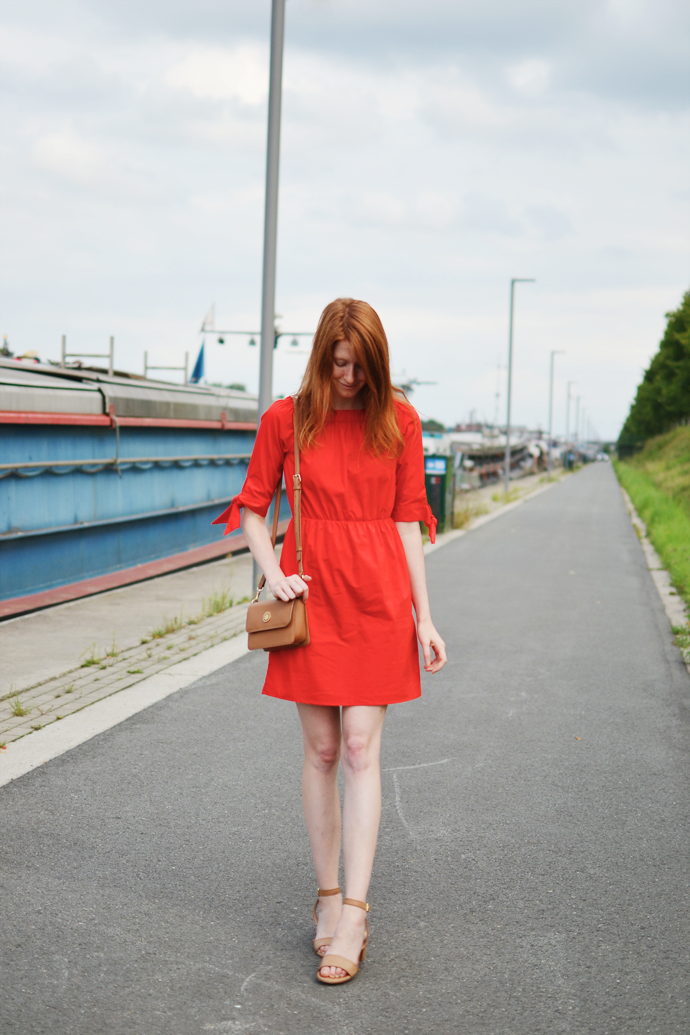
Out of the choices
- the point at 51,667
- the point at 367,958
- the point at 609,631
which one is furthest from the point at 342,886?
the point at 609,631

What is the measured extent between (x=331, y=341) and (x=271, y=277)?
8014 mm

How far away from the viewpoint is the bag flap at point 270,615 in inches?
121

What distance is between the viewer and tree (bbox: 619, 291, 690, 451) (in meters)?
45.5

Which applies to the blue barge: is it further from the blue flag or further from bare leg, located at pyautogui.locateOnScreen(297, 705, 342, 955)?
the blue flag

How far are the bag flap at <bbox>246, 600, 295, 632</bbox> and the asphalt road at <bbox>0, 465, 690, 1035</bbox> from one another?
1012 mm

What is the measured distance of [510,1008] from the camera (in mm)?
2959

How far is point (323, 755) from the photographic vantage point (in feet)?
10.7

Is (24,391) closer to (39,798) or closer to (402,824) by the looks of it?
(39,798)

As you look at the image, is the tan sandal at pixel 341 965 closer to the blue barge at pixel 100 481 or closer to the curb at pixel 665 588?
the curb at pixel 665 588

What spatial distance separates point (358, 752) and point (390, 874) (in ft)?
3.13

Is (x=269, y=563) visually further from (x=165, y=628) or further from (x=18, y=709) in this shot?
(x=165, y=628)

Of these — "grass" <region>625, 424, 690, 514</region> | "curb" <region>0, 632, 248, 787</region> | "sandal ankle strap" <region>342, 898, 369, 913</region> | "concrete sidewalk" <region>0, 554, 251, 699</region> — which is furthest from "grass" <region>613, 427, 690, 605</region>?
"sandal ankle strap" <region>342, 898, 369, 913</region>

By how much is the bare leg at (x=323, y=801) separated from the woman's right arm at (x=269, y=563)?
15.6 inches

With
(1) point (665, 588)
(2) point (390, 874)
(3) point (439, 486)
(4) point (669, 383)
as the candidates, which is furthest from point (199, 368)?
(4) point (669, 383)
